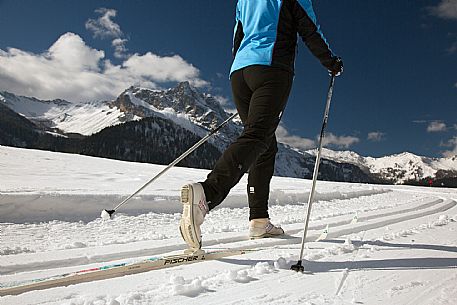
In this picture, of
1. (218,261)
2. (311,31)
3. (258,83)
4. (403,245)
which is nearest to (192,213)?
(218,261)

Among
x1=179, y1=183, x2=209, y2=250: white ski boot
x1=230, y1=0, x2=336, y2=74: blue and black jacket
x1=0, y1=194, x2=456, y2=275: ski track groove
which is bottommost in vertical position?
x1=0, y1=194, x2=456, y2=275: ski track groove

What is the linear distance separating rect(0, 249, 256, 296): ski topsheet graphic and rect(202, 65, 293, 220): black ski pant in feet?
1.13

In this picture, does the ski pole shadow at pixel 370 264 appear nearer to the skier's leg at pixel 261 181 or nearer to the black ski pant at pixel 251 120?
the black ski pant at pixel 251 120

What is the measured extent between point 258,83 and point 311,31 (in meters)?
0.64

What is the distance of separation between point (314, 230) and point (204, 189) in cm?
179

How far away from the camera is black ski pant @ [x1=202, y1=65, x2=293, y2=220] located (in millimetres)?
2312

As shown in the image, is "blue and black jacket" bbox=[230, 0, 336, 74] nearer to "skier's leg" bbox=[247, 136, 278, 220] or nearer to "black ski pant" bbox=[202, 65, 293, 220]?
"black ski pant" bbox=[202, 65, 293, 220]

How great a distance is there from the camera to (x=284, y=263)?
2047 millimetres

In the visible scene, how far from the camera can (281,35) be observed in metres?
2.80

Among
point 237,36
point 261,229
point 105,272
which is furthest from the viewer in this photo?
point 237,36

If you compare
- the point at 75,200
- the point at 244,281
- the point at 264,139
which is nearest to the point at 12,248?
the point at 75,200

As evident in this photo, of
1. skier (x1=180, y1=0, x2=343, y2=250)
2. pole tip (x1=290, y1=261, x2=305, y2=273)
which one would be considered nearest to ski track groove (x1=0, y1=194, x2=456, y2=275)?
skier (x1=180, y1=0, x2=343, y2=250)

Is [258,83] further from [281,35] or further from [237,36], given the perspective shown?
[237,36]

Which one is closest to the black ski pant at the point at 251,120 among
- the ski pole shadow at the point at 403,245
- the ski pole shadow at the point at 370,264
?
the ski pole shadow at the point at 370,264
